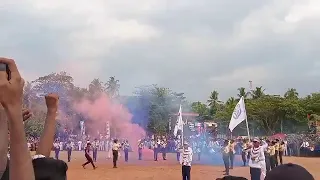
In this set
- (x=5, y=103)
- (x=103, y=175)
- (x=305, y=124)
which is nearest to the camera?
(x=5, y=103)

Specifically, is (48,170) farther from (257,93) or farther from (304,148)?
(257,93)

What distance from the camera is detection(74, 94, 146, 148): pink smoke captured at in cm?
4159

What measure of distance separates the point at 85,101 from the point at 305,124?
29.2 meters

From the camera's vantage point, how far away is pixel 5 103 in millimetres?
1790

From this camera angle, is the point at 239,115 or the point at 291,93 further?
the point at 291,93

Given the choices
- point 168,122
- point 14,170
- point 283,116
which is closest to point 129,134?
point 168,122

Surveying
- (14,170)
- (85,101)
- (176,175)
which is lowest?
(176,175)

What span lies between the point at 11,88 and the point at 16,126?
0.50 feet

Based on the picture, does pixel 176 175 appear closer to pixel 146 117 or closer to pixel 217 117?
pixel 146 117

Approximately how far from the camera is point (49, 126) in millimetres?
3062

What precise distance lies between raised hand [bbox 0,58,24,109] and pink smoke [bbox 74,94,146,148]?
38794 millimetres

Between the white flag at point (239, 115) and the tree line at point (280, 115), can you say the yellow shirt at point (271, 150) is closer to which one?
the white flag at point (239, 115)

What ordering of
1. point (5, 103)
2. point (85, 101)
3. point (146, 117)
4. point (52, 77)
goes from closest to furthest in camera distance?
1. point (5, 103)
2. point (85, 101)
3. point (52, 77)
4. point (146, 117)

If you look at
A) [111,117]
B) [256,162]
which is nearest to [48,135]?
[256,162]
